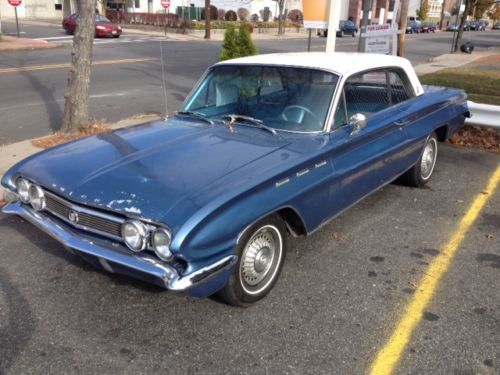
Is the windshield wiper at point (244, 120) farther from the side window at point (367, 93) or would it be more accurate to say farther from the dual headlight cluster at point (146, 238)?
the dual headlight cluster at point (146, 238)

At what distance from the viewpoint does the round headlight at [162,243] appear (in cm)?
282

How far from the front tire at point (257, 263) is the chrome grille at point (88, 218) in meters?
0.76

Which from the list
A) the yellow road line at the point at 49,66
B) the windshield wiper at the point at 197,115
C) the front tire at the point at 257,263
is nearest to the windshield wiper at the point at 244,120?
the windshield wiper at the point at 197,115

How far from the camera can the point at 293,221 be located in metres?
3.65

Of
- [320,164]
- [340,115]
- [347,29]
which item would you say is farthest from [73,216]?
[347,29]

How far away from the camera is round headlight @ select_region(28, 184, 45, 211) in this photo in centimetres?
348

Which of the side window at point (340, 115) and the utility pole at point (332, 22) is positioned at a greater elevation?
the utility pole at point (332, 22)

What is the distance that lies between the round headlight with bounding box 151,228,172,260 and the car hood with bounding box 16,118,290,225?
0.08 m

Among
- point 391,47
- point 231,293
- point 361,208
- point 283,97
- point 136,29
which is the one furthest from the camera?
point 136,29

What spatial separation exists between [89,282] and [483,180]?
4932mm

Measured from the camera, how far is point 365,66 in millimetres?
4590

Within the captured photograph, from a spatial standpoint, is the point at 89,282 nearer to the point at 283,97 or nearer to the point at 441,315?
the point at 283,97

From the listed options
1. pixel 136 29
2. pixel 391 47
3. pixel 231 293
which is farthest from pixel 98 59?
pixel 136 29

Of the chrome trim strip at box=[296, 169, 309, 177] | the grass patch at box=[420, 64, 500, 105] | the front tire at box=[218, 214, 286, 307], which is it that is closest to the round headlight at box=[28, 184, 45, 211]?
the front tire at box=[218, 214, 286, 307]
